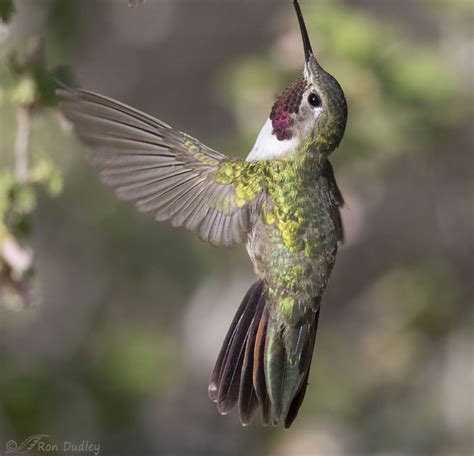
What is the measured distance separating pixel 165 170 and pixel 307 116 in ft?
1.26

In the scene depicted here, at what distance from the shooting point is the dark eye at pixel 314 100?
2.47m

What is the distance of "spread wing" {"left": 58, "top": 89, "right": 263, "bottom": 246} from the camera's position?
7.37 feet

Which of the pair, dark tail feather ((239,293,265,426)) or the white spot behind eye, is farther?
the white spot behind eye

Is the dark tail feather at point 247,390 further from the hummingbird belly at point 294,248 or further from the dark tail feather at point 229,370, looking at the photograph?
the hummingbird belly at point 294,248

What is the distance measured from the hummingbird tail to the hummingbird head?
1.20 feet

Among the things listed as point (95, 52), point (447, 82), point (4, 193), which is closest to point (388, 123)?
point (447, 82)

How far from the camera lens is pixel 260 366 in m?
2.52

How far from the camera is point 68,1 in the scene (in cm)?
489

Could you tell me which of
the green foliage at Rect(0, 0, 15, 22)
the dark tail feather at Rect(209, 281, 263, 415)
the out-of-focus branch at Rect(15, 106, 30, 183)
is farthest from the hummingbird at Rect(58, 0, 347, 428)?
the green foliage at Rect(0, 0, 15, 22)

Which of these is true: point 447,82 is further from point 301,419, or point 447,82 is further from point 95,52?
point 95,52

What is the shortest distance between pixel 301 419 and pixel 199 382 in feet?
1.98

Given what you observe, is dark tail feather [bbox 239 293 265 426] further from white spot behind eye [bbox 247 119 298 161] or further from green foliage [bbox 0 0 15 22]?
green foliage [bbox 0 0 15 22]
